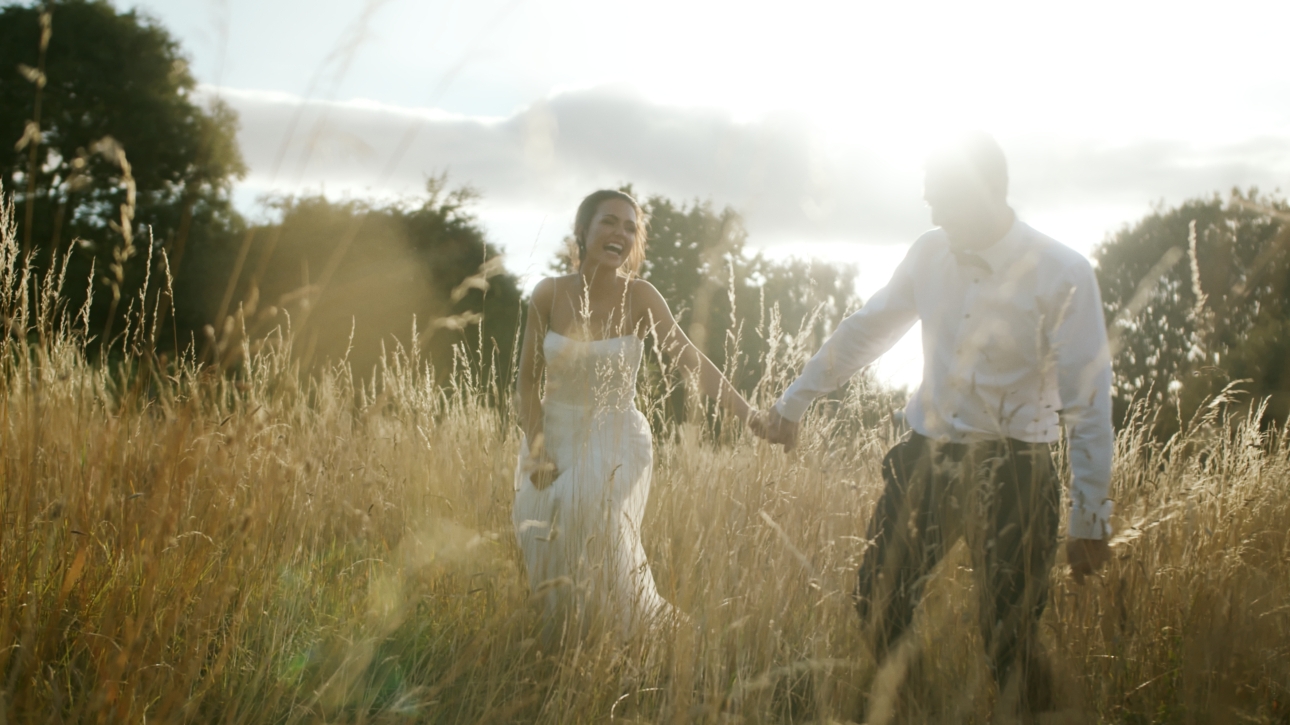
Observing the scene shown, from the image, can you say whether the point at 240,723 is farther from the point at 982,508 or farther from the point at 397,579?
the point at 982,508

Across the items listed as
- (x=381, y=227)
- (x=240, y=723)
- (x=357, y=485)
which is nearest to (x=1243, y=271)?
(x=381, y=227)

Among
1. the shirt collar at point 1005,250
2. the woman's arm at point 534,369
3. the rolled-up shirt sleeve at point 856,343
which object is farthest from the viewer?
the woman's arm at point 534,369

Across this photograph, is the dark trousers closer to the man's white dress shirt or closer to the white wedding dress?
the man's white dress shirt

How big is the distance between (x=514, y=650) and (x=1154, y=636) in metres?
1.89

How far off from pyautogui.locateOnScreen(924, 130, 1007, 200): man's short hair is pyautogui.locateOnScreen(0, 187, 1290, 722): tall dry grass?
985 mm

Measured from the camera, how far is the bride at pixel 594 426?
91.4 inches

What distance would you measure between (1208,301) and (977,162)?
35.4 ft

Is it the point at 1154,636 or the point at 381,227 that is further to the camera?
the point at 381,227

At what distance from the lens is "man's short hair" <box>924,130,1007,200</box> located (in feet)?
7.39

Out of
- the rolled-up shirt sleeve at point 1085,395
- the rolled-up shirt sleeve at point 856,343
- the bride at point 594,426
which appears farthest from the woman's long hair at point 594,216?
the rolled-up shirt sleeve at point 1085,395

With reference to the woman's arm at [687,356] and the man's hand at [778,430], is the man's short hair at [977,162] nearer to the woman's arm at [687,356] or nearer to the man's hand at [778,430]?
the man's hand at [778,430]

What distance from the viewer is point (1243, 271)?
14.1 meters

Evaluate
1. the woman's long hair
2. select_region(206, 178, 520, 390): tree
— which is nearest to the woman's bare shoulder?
the woman's long hair

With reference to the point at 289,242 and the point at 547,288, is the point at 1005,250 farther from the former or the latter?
the point at 289,242
